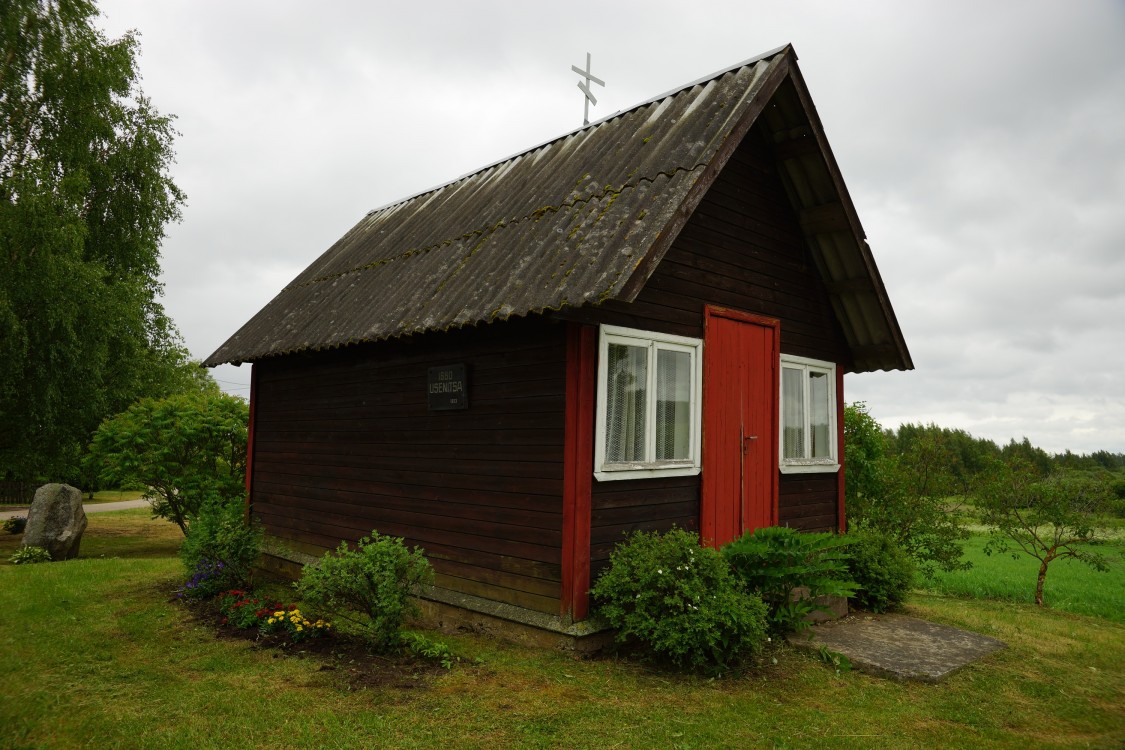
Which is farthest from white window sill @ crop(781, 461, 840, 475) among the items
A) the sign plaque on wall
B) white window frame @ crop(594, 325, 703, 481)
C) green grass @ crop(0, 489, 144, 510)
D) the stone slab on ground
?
green grass @ crop(0, 489, 144, 510)

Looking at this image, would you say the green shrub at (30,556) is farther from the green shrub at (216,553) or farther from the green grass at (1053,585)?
the green grass at (1053,585)

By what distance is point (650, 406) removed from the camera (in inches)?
294

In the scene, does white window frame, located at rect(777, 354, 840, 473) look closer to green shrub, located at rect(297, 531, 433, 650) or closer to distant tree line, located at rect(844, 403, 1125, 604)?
distant tree line, located at rect(844, 403, 1125, 604)

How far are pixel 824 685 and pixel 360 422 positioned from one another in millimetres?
6328

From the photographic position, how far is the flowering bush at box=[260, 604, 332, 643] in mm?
7340

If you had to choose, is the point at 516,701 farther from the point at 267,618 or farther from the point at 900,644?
the point at 900,644

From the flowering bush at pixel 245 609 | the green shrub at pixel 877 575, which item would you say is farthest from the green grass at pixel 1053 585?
the flowering bush at pixel 245 609

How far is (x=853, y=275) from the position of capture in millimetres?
9812

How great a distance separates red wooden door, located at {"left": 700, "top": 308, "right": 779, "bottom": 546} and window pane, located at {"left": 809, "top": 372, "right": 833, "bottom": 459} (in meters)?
1.21

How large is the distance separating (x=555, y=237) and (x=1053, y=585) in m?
16.8

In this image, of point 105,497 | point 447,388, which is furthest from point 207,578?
point 105,497

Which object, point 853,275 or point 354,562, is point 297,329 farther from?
point 853,275

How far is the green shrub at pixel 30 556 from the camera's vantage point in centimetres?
1400

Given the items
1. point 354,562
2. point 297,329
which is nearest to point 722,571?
point 354,562
